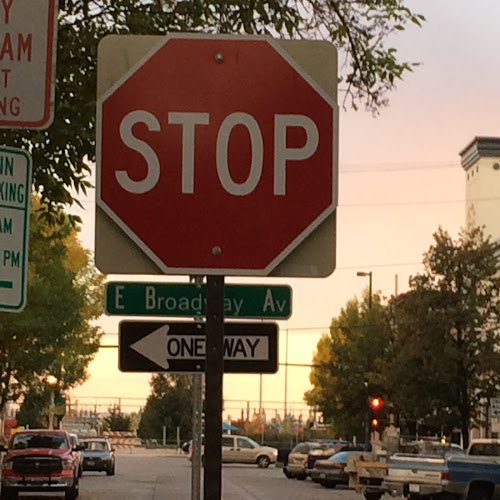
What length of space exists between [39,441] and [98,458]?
75.5 feet

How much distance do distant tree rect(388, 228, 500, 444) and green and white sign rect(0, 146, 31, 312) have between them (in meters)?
51.5

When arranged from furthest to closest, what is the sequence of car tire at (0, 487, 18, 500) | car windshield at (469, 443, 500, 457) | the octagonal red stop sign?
car tire at (0, 487, 18, 500), car windshield at (469, 443, 500, 457), the octagonal red stop sign

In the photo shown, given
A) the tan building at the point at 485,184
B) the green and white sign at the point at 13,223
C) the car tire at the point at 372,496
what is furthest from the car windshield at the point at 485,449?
the tan building at the point at 485,184

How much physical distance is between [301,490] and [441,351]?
1124 cm

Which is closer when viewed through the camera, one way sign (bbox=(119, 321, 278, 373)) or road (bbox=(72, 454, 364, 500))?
one way sign (bbox=(119, 321, 278, 373))

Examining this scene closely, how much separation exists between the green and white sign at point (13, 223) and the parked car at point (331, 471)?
4699 cm

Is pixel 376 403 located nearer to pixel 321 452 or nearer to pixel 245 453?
pixel 321 452

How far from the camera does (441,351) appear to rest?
56.4 metres

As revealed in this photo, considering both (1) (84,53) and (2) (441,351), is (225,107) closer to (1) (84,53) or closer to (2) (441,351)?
(1) (84,53)

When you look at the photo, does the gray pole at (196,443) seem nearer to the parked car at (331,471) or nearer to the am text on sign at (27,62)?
the am text on sign at (27,62)

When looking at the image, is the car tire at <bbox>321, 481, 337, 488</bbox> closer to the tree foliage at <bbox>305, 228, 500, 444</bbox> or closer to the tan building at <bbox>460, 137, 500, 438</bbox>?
the tree foliage at <bbox>305, 228, 500, 444</bbox>

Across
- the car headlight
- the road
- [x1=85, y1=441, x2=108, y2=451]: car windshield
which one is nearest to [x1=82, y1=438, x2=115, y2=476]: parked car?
[x1=85, y1=441, x2=108, y2=451]: car windshield

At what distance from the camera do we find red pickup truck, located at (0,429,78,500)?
120 ft

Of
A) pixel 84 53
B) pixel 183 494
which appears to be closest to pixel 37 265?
pixel 183 494
